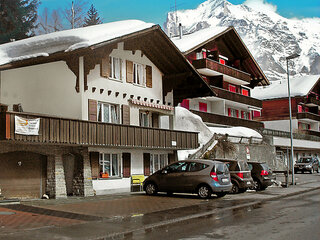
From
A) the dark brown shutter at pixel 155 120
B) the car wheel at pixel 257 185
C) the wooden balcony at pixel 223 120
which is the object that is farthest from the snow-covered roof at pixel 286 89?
the car wheel at pixel 257 185

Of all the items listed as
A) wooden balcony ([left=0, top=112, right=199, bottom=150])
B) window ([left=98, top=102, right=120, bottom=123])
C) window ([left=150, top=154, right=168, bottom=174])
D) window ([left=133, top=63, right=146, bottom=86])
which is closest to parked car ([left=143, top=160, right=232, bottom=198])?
wooden balcony ([left=0, top=112, right=199, bottom=150])

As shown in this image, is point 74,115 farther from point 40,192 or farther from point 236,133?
point 236,133

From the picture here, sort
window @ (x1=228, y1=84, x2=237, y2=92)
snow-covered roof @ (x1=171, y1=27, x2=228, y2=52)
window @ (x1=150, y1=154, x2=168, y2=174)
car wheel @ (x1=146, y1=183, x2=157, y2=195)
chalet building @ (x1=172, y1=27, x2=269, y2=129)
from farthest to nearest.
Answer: window @ (x1=228, y1=84, x2=237, y2=92) < chalet building @ (x1=172, y1=27, x2=269, y2=129) < snow-covered roof @ (x1=171, y1=27, x2=228, y2=52) < window @ (x1=150, y1=154, x2=168, y2=174) < car wheel @ (x1=146, y1=183, x2=157, y2=195)

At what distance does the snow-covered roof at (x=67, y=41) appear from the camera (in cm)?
2367

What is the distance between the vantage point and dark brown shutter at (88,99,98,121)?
24.0 meters

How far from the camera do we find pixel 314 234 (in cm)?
1091

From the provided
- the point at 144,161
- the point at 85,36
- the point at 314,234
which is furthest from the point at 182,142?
the point at 314,234

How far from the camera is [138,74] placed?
29.0 meters

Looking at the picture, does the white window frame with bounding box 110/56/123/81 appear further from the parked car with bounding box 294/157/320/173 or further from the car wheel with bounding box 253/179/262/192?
the parked car with bounding box 294/157/320/173

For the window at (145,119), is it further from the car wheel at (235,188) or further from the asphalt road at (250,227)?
the asphalt road at (250,227)

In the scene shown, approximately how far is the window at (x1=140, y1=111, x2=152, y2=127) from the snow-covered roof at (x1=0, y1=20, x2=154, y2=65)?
5363 mm

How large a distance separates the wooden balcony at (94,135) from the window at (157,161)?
135 cm

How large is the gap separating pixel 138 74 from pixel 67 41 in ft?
18.8

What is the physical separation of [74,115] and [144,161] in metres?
6.16
